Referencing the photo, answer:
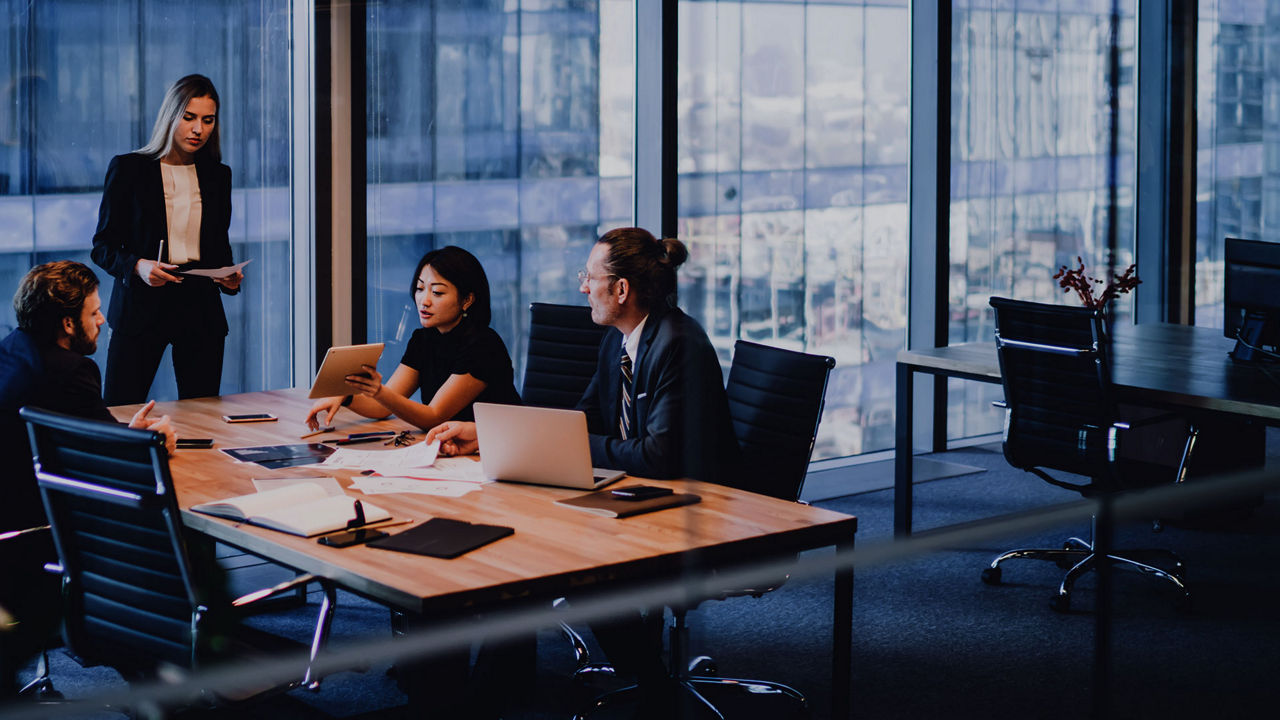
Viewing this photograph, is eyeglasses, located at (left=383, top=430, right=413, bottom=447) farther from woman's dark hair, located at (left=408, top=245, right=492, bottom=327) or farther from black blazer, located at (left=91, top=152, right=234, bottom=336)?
black blazer, located at (left=91, top=152, right=234, bottom=336)

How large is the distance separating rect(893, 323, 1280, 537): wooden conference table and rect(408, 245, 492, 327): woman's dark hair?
149 cm

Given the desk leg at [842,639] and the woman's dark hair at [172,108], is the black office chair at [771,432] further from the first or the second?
the woman's dark hair at [172,108]

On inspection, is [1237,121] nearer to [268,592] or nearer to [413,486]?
[413,486]

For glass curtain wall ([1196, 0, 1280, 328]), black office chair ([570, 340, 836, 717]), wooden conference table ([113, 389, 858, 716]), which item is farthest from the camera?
glass curtain wall ([1196, 0, 1280, 328])

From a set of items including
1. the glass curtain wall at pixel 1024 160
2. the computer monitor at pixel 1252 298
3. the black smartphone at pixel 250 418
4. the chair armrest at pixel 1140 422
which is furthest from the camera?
the glass curtain wall at pixel 1024 160

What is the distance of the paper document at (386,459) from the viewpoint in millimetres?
2643

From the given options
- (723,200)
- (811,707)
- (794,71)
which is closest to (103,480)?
(811,707)

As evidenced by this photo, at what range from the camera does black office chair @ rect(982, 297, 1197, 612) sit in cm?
353

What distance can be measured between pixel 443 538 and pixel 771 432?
1.10m

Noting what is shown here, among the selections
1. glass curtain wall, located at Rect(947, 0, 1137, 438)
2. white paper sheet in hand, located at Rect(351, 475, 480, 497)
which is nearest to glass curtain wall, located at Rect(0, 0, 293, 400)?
white paper sheet in hand, located at Rect(351, 475, 480, 497)

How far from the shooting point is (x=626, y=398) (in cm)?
289

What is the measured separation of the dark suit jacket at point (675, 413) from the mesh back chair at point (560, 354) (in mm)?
799

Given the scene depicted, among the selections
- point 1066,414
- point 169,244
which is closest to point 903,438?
point 1066,414

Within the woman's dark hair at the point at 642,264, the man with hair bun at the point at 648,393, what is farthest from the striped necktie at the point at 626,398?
the woman's dark hair at the point at 642,264
